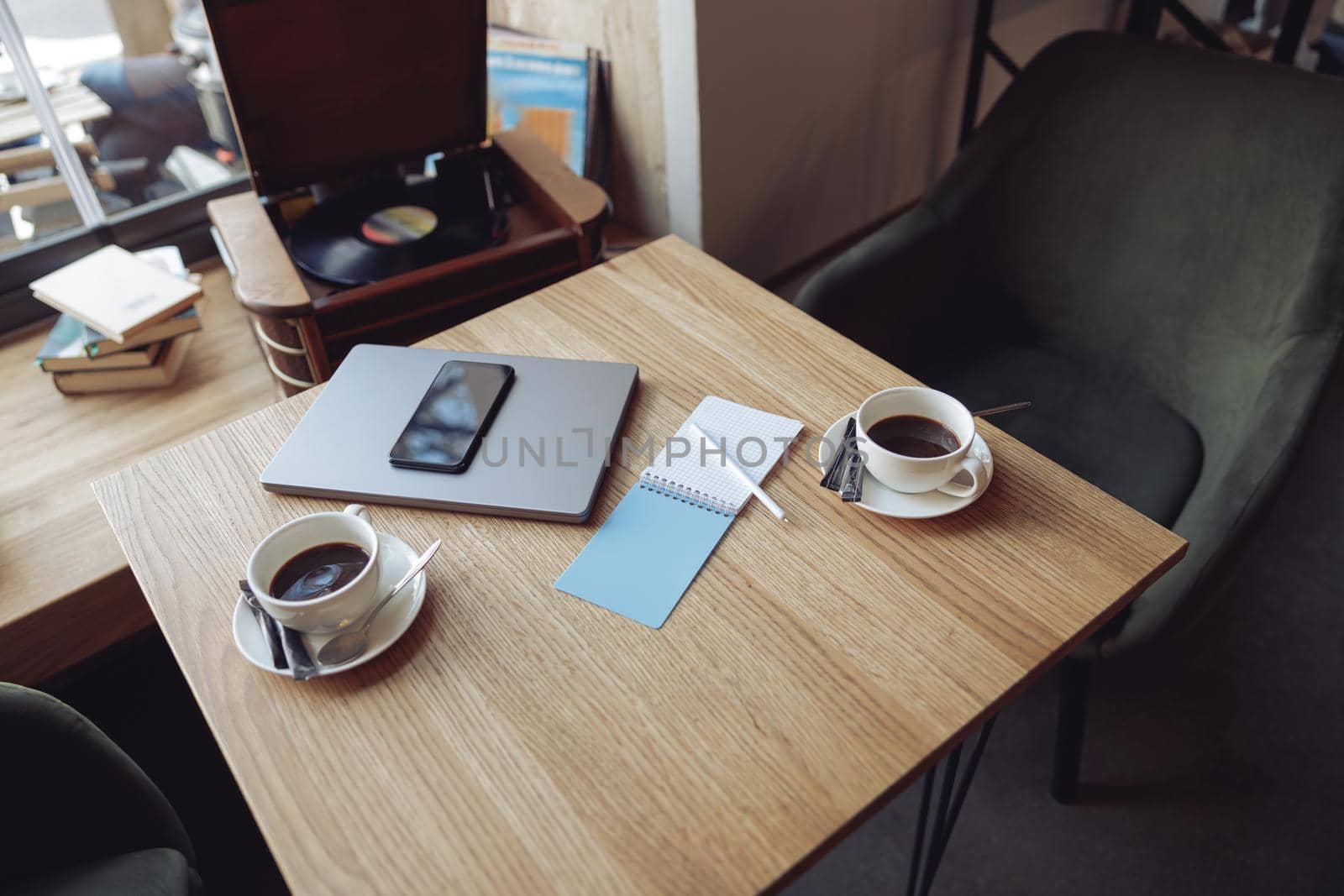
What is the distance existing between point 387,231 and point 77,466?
0.60 m

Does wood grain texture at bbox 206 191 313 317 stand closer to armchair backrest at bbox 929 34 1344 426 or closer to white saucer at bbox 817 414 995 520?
white saucer at bbox 817 414 995 520

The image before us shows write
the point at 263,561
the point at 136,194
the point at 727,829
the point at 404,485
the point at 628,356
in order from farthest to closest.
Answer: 1. the point at 136,194
2. the point at 628,356
3. the point at 404,485
4. the point at 263,561
5. the point at 727,829

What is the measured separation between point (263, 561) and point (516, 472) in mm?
250

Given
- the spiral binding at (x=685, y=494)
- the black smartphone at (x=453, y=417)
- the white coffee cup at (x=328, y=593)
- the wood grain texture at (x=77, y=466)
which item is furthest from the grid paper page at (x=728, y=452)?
the wood grain texture at (x=77, y=466)

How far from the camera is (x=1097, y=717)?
5.20 ft

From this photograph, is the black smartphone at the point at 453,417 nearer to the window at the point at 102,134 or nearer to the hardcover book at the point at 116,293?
the hardcover book at the point at 116,293

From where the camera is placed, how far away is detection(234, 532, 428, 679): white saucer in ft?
2.72

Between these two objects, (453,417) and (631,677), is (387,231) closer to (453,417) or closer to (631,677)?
(453,417)

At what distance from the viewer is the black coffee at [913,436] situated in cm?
96

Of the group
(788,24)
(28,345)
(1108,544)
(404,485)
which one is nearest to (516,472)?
(404,485)

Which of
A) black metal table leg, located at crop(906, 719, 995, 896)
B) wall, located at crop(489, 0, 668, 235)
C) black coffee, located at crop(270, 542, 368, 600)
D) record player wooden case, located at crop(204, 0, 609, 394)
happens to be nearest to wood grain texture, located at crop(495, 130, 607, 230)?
record player wooden case, located at crop(204, 0, 609, 394)

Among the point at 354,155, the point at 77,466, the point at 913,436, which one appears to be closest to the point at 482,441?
the point at 913,436

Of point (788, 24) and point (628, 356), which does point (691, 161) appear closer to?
point (788, 24)

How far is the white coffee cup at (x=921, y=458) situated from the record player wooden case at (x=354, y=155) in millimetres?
642
